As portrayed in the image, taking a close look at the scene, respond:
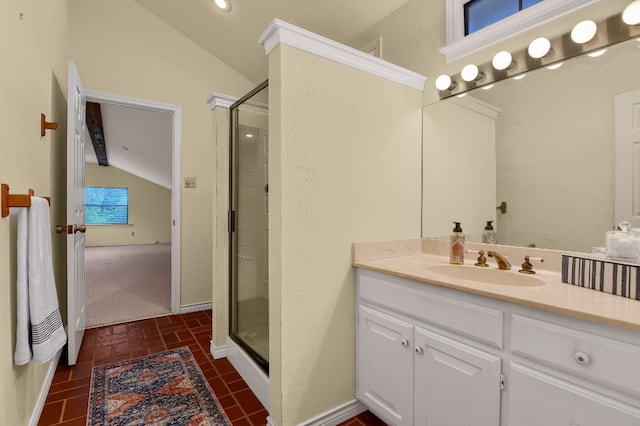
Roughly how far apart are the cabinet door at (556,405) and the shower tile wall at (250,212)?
163 cm

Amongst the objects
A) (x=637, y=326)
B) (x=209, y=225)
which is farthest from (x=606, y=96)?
(x=209, y=225)

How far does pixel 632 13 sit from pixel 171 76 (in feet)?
11.8

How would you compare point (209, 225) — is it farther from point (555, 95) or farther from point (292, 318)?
point (555, 95)

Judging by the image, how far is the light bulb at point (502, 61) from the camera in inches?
63.9

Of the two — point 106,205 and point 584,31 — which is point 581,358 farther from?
point 106,205

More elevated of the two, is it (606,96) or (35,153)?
(606,96)

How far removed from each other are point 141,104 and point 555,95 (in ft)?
11.3

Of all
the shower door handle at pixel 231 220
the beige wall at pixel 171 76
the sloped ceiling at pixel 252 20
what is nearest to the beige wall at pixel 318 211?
the shower door handle at pixel 231 220

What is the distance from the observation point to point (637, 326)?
782 millimetres

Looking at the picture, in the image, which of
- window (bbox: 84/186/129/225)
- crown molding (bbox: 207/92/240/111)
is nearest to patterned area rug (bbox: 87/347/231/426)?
crown molding (bbox: 207/92/240/111)

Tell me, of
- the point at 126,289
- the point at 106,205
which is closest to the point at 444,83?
the point at 126,289

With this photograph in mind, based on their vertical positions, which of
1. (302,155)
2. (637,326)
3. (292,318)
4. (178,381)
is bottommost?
(178,381)

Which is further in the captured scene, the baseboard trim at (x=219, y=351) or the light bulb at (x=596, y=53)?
the baseboard trim at (x=219, y=351)

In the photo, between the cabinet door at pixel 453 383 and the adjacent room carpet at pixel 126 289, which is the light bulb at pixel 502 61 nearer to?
the cabinet door at pixel 453 383
